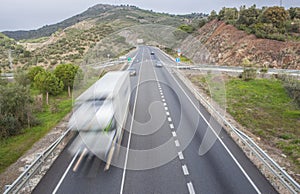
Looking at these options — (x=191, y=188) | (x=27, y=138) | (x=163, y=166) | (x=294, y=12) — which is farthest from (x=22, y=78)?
(x=294, y=12)

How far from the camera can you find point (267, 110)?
18.6 metres

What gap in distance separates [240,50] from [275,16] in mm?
12071

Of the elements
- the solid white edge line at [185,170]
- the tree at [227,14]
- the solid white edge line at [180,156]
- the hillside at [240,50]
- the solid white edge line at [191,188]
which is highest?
the tree at [227,14]

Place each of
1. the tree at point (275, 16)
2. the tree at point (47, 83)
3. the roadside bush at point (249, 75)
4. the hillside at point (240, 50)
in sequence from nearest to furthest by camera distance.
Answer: the tree at point (47, 83)
the roadside bush at point (249, 75)
the hillside at point (240, 50)
the tree at point (275, 16)

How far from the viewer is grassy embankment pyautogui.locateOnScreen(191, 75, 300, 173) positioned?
12906 mm

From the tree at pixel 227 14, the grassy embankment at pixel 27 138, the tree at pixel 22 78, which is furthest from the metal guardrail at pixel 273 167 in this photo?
the tree at pixel 227 14

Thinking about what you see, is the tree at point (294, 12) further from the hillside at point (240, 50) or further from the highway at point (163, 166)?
the highway at point (163, 166)

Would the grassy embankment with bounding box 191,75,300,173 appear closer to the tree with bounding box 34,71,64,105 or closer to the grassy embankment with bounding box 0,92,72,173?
the grassy embankment with bounding box 0,92,72,173

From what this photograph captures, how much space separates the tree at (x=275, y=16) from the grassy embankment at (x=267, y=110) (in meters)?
25.2

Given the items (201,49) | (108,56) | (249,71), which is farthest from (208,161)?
(201,49)

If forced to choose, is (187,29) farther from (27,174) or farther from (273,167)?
(27,174)

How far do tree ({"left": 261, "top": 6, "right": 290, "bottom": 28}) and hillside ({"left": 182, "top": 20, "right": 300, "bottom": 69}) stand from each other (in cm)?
549

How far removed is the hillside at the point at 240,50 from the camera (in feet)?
128

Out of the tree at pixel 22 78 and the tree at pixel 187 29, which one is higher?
the tree at pixel 187 29
